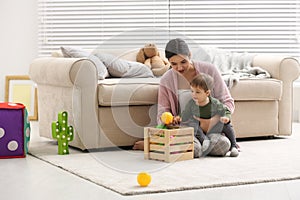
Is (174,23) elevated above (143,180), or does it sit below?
above

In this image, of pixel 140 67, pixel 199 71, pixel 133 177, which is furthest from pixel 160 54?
pixel 133 177

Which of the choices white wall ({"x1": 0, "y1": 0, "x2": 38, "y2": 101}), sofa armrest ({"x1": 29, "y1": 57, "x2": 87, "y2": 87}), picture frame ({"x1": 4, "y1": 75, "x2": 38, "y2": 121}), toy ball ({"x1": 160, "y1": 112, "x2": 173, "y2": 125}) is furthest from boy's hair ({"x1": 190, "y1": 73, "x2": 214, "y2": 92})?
white wall ({"x1": 0, "y1": 0, "x2": 38, "y2": 101})

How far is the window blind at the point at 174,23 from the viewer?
6320 mm

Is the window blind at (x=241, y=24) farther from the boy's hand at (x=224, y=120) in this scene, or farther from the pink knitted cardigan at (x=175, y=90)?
the boy's hand at (x=224, y=120)

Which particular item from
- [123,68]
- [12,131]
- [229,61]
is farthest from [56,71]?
[229,61]

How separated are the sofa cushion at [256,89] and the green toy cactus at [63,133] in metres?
1.17

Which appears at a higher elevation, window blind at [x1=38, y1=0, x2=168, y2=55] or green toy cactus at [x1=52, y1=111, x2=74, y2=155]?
window blind at [x1=38, y1=0, x2=168, y2=55]

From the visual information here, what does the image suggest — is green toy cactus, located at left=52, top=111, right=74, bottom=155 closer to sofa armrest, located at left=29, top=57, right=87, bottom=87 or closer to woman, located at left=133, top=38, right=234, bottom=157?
sofa armrest, located at left=29, top=57, right=87, bottom=87

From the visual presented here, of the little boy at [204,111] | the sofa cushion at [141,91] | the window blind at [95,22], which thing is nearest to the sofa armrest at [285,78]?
the sofa cushion at [141,91]

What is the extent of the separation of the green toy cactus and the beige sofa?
8 centimetres

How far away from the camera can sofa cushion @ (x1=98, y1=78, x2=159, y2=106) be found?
4172 mm

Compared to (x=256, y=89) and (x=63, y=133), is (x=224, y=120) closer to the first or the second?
(x=256, y=89)

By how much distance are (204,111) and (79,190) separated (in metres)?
1.27

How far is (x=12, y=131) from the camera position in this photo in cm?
399
